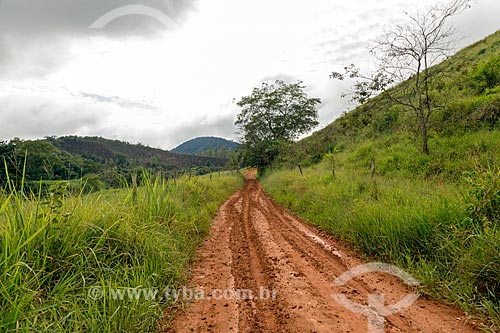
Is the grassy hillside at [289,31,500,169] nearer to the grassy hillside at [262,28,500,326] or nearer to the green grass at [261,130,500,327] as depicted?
the grassy hillside at [262,28,500,326]

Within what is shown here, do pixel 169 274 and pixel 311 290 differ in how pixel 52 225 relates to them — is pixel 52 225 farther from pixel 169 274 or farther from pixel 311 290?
pixel 311 290

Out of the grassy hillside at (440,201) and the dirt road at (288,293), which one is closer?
the dirt road at (288,293)

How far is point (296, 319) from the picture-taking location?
2799 millimetres

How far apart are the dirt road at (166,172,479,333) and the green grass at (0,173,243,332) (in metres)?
0.44

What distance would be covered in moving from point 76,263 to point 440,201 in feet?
17.2

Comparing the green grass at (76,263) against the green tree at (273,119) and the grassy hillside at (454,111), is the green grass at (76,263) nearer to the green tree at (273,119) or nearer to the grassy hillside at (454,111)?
the grassy hillside at (454,111)

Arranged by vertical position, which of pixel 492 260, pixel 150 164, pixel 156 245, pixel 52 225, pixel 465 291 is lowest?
pixel 465 291

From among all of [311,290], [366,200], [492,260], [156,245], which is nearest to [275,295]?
[311,290]

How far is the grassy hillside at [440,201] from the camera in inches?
123

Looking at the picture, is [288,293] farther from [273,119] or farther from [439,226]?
[273,119]

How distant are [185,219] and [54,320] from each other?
3.86 m

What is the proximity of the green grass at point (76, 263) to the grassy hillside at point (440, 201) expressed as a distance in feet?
10.8

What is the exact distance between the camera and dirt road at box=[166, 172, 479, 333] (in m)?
2.70

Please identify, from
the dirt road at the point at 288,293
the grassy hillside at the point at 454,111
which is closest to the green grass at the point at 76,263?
the dirt road at the point at 288,293
